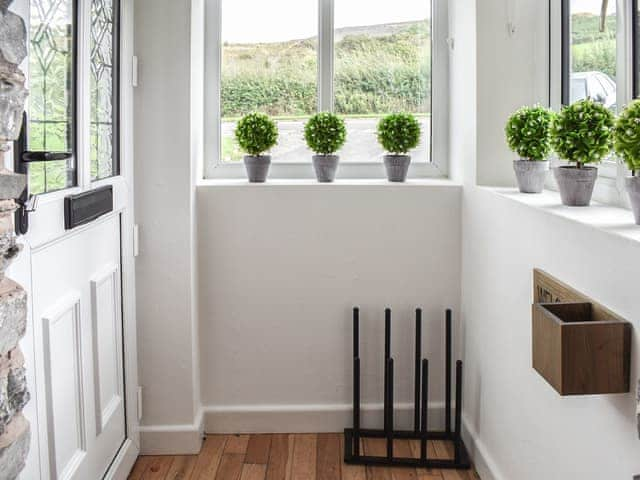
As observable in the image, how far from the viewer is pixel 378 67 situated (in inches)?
122

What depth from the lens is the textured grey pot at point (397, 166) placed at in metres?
2.92

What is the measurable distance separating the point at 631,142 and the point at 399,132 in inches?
56.4

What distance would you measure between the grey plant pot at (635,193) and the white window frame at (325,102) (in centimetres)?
150

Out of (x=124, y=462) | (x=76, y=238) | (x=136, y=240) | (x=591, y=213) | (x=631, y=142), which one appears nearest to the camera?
(x=631, y=142)

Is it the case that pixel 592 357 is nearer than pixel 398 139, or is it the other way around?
pixel 592 357

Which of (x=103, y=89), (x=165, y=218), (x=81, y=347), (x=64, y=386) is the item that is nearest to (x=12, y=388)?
(x=64, y=386)

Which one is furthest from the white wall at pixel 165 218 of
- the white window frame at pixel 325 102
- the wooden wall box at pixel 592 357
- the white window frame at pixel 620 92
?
the wooden wall box at pixel 592 357

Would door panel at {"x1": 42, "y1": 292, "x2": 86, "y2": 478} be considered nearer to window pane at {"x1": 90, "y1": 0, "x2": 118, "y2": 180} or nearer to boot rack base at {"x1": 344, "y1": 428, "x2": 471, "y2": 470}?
window pane at {"x1": 90, "y1": 0, "x2": 118, "y2": 180}

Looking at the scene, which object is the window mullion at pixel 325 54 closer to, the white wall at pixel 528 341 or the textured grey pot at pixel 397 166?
the textured grey pot at pixel 397 166

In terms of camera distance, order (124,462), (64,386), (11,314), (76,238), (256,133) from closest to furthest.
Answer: (11,314) → (64,386) → (76,238) → (124,462) → (256,133)

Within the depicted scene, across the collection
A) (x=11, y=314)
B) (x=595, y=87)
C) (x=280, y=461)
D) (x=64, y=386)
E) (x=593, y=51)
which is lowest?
(x=280, y=461)

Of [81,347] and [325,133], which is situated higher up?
[325,133]

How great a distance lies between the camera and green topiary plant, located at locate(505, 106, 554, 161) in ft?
7.41

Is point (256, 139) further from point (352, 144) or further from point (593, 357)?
point (593, 357)
